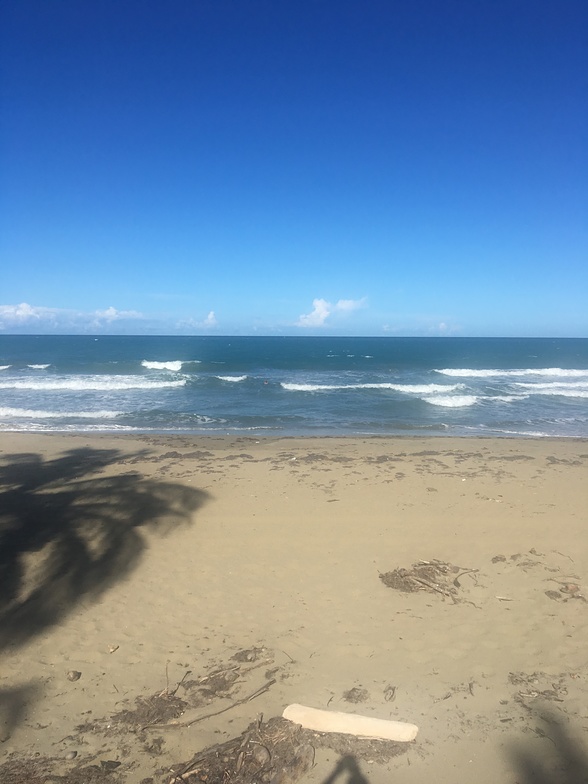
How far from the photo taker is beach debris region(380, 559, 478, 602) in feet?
16.3

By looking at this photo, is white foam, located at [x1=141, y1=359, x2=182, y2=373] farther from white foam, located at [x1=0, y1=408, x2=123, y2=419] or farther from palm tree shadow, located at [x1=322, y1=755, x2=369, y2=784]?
palm tree shadow, located at [x1=322, y1=755, x2=369, y2=784]

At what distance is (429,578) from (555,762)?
7.76 ft

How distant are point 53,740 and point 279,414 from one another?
49.6ft

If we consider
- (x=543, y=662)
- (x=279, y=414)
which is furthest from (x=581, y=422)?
(x=543, y=662)

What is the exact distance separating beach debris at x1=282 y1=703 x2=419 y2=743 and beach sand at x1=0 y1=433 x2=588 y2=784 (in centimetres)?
9

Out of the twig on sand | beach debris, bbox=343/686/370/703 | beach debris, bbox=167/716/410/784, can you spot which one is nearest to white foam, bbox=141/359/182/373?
the twig on sand

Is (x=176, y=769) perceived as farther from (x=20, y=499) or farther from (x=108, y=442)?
(x=108, y=442)

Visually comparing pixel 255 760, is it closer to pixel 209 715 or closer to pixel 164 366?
pixel 209 715

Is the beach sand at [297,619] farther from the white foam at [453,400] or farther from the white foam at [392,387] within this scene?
the white foam at [392,387]

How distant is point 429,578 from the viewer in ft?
17.1

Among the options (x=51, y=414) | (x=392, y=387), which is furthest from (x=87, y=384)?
(x=392, y=387)

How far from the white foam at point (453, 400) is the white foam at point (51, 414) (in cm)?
1371

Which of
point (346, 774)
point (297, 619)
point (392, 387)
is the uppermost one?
point (392, 387)

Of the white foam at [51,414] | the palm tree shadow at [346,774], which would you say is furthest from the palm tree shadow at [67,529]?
the white foam at [51,414]
